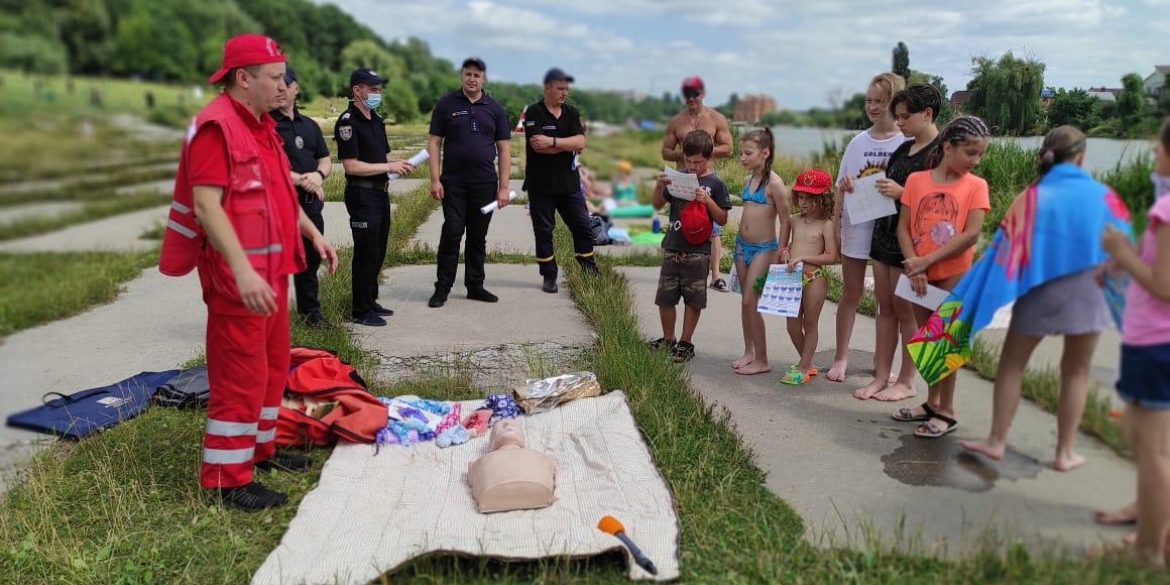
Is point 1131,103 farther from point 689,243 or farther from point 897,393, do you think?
point 689,243

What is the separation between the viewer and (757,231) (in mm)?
5004

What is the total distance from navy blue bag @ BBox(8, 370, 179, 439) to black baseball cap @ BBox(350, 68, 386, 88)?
243 centimetres

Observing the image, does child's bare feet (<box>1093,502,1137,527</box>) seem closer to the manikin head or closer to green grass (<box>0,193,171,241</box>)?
the manikin head

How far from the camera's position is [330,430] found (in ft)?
14.3

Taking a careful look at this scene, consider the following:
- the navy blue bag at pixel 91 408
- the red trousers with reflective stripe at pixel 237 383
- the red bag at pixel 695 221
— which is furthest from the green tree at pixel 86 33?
the red bag at pixel 695 221

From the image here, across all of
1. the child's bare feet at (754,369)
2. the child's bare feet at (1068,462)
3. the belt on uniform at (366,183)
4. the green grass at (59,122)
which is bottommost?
the child's bare feet at (754,369)

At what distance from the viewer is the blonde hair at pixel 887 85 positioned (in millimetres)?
4430

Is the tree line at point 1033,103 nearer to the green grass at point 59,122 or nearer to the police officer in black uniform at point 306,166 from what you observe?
the green grass at point 59,122

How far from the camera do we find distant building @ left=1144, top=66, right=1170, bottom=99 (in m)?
2.70

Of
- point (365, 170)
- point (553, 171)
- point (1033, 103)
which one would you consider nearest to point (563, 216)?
point (553, 171)

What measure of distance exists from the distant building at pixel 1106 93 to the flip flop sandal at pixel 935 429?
1399 millimetres

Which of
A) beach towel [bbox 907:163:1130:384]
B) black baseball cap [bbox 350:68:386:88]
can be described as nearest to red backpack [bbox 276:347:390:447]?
black baseball cap [bbox 350:68:386:88]

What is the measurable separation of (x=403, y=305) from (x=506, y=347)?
1565 millimetres

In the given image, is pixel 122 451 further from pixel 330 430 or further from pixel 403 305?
pixel 403 305
